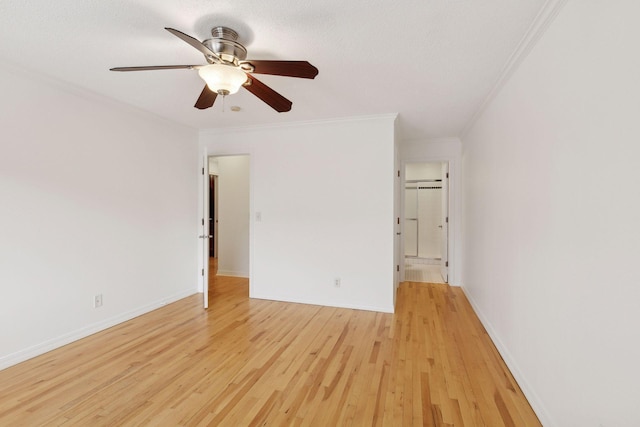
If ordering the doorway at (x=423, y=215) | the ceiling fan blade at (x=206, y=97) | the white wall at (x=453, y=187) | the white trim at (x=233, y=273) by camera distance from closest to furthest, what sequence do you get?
the ceiling fan blade at (x=206, y=97) < the white wall at (x=453, y=187) < the white trim at (x=233, y=273) < the doorway at (x=423, y=215)

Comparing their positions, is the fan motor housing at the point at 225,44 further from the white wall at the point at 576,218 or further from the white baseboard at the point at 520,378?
the white baseboard at the point at 520,378

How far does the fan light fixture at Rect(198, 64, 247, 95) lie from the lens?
1.88 metres

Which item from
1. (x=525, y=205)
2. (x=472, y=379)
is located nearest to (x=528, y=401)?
(x=472, y=379)

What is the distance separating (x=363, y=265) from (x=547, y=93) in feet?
8.38

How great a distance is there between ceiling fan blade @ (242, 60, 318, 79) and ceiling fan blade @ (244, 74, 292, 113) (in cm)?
15

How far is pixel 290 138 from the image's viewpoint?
4078mm

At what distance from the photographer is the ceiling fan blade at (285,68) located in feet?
5.93

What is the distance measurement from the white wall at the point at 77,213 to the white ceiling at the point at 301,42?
1.10ft

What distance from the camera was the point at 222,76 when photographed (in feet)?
6.22

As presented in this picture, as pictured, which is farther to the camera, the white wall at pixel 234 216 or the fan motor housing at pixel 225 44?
the white wall at pixel 234 216

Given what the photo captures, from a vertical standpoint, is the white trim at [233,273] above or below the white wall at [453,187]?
below

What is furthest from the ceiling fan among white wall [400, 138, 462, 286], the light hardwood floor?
white wall [400, 138, 462, 286]

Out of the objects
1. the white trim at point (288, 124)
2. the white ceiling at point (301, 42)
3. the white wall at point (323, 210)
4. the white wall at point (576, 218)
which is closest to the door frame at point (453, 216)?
the white wall at point (323, 210)

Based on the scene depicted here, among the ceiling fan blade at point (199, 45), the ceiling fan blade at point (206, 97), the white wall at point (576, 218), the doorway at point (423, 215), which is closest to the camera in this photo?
the white wall at point (576, 218)
